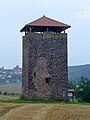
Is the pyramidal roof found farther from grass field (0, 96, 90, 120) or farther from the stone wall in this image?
grass field (0, 96, 90, 120)

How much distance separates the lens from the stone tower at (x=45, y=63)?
138ft

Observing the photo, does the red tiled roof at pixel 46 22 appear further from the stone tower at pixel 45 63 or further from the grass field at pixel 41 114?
the grass field at pixel 41 114

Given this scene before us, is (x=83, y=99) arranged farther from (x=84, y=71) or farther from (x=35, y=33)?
(x=84, y=71)

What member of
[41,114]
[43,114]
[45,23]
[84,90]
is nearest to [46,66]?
[45,23]

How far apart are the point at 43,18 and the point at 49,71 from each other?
5428 millimetres

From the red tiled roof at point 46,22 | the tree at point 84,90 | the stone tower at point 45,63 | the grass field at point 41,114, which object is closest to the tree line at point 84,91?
the tree at point 84,90

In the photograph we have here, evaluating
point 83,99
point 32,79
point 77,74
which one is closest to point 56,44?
point 32,79

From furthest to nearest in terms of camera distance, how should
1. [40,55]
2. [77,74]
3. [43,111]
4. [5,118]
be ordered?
1. [77,74]
2. [40,55]
3. [43,111]
4. [5,118]

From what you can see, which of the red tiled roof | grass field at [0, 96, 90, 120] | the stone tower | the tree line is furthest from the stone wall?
grass field at [0, 96, 90, 120]

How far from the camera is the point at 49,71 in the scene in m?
42.1

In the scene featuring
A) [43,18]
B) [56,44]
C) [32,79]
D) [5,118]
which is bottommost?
[5,118]

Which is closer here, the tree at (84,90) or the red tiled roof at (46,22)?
the red tiled roof at (46,22)

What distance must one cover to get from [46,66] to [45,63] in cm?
29

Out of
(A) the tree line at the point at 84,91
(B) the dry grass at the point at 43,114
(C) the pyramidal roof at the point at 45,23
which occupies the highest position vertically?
(C) the pyramidal roof at the point at 45,23
